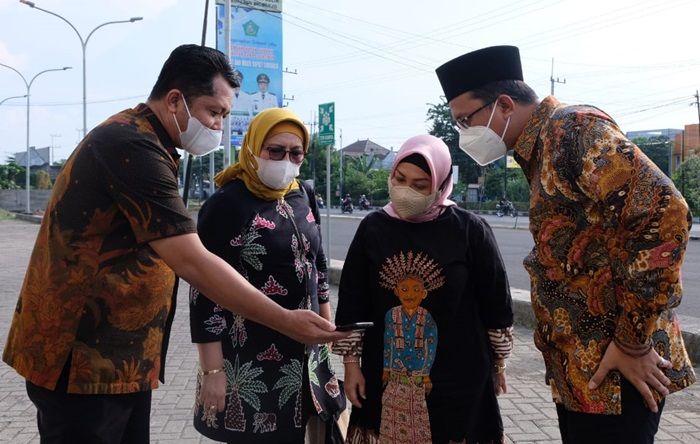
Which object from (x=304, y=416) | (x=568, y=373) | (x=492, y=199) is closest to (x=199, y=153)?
(x=304, y=416)

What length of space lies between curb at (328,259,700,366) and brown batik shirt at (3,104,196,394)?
339cm

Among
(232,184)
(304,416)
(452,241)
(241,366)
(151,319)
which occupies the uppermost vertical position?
(232,184)

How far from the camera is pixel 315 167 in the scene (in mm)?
58656

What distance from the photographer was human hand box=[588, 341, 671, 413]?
1.83 meters

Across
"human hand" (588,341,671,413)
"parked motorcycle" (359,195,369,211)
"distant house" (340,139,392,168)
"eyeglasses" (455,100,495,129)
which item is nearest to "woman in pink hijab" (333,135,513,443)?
"eyeglasses" (455,100,495,129)

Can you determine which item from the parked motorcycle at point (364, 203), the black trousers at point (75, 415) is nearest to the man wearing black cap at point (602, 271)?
the black trousers at point (75, 415)

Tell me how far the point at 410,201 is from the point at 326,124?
754 cm

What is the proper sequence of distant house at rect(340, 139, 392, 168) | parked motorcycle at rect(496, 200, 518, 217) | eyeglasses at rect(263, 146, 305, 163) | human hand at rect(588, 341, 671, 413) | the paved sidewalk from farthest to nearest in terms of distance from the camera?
distant house at rect(340, 139, 392, 168) → parked motorcycle at rect(496, 200, 518, 217) → the paved sidewalk → eyeglasses at rect(263, 146, 305, 163) → human hand at rect(588, 341, 671, 413)

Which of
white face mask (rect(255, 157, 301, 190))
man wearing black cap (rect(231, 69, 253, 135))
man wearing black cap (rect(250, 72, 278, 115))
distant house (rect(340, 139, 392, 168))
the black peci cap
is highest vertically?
distant house (rect(340, 139, 392, 168))

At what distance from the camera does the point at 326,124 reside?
391 inches

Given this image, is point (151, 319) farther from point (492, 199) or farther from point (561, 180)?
point (492, 199)

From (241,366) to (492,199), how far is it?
51.9 meters

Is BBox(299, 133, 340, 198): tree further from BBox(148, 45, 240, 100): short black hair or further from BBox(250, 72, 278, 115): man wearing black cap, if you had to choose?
BBox(148, 45, 240, 100): short black hair

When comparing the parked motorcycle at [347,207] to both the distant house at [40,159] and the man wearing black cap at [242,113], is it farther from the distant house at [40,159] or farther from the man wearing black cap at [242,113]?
the distant house at [40,159]
